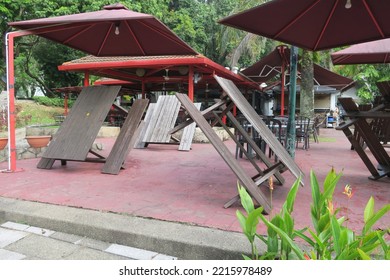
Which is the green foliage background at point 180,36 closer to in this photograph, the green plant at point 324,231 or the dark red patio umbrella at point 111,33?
the dark red patio umbrella at point 111,33

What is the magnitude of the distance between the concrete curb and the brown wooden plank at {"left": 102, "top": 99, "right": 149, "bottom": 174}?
71.8 inches

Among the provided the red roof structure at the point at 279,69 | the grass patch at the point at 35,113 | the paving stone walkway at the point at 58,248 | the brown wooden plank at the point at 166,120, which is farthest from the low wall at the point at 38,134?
the paving stone walkway at the point at 58,248

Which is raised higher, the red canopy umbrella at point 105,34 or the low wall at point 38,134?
the red canopy umbrella at point 105,34

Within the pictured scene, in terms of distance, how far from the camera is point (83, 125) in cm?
511

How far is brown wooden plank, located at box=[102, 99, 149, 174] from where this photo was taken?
5023 millimetres

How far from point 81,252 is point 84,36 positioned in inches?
172

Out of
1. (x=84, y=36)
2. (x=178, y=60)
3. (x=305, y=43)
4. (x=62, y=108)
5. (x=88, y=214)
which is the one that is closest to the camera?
(x=88, y=214)

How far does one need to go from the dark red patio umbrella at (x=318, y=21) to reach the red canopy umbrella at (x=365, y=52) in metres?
0.81

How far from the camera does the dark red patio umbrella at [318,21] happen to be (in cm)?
347

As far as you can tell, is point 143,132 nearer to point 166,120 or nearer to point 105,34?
point 166,120
